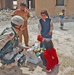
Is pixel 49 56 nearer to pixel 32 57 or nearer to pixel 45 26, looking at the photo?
pixel 32 57

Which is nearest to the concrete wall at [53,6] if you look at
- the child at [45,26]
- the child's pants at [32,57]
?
the child at [45,26]

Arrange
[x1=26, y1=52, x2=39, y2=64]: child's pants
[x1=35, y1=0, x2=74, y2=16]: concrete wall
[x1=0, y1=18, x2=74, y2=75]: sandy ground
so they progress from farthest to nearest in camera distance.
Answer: [x1=35, y1=0, x2=74, y2=16]: concrete wall, [x1=26, y1=52, x2=39, y2=64]: child's pants, [x1=0, y1=18, x2=74, y2=75]: sandy ground

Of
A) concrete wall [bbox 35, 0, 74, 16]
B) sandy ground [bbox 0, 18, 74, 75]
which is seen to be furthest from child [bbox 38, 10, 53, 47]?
concrete wall [bbox 35, 0, 74, 16]

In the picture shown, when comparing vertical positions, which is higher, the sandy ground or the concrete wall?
the concrete wall

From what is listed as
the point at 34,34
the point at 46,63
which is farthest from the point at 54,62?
the point at 34,34

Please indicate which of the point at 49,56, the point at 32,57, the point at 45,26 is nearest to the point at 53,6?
the point at 45,26

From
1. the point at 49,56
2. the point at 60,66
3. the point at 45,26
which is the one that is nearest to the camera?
the point at 49,56

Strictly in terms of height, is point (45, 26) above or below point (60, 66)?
above

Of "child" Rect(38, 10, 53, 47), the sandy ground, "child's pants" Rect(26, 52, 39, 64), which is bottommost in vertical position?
the sandy ground

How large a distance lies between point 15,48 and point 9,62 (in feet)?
1.18

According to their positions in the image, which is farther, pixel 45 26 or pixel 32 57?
pixel 45 26

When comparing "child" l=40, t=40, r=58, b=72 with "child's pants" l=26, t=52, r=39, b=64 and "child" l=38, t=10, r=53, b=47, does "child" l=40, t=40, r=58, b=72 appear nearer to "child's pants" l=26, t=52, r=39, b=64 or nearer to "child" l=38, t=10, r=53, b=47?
"child's pants" l=26, t=52, r=39, b=64

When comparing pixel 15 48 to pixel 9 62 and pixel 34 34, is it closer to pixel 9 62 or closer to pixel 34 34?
pixel 9 62

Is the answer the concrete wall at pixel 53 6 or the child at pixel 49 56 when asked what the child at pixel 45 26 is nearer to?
the child at pixel 49 56
